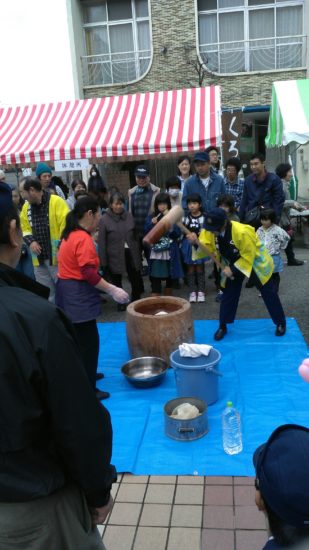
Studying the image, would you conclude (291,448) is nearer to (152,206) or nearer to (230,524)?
(230,524)

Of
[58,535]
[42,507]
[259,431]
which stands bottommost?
[259,431]

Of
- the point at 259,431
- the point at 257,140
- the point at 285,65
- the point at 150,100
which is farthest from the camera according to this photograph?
the point at 257,140

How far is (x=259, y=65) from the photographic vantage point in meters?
15.5

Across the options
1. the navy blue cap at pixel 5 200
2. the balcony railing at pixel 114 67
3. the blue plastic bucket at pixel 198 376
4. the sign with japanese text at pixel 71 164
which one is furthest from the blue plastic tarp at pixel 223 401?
the balcony railing at pixel 114 67

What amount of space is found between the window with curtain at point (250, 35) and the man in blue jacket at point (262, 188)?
11048mm

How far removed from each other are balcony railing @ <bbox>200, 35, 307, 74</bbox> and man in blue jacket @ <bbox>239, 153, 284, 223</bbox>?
11.0 metres

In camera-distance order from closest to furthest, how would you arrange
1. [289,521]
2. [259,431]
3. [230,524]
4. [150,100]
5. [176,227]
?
1. [289,521]
2. [230,524]
3. [259,431]
4. [176,227]
5. [150,100]

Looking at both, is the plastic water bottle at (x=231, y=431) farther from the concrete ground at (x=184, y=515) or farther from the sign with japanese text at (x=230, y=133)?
the sign with japanese text at (x=230, y=133)

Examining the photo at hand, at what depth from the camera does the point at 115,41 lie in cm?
1642

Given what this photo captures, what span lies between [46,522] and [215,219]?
330cm

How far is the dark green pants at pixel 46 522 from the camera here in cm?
129

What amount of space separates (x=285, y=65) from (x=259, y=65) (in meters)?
0.94

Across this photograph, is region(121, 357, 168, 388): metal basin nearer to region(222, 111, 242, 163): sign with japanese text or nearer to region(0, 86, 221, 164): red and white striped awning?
region(0, 86, 221, 164): red and white striped awning

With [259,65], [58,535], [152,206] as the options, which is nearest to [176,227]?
[152,206]
